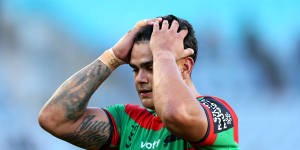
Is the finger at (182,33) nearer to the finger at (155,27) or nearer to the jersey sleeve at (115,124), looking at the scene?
the finger at (155,27)

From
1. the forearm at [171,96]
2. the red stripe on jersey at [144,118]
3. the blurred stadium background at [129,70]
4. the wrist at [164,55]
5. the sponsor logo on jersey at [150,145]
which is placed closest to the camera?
the forearm at [171,96]

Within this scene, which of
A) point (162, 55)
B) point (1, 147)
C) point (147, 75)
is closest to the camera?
point (162, 55)

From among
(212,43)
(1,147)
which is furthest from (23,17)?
(212,43)

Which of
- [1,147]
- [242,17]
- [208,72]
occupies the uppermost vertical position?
[242,17]

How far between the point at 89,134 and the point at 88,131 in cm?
2

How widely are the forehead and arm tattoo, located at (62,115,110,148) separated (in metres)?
0.43

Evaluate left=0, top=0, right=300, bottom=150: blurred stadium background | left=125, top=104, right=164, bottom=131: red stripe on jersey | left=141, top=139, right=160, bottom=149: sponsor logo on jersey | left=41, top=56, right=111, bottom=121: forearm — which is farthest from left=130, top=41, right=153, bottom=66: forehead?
left=0, top=0, right=300, bottom=150: blurred stadium background

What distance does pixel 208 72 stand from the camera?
435 centimetres

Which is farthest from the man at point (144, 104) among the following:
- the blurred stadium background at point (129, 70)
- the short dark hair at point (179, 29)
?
the blurred stadium background at point (129, 70)

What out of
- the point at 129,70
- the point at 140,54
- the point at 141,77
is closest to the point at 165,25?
the point at 140,54

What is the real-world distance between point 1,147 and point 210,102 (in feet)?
9.79

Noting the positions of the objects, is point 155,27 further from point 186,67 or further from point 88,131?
point 88,131

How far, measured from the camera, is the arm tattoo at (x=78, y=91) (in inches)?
87.9

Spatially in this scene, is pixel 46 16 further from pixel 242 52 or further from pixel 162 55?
pixel 162 55
